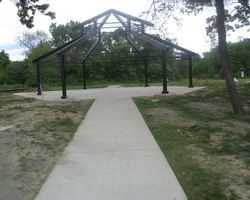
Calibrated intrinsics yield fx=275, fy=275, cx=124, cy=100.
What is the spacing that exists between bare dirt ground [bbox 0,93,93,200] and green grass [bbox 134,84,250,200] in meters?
2.13

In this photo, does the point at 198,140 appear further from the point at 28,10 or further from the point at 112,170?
the point at 28,10

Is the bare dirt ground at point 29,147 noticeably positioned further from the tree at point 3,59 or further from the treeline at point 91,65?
the tree at point 3,59

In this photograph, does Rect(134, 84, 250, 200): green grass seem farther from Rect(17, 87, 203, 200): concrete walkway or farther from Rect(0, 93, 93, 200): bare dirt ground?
Rect(0, 93, 93, 200): bare dirt ground

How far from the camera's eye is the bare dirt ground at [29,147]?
389 centimetres

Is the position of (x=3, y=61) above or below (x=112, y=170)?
above

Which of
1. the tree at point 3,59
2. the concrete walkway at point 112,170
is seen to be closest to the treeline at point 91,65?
the tree at point 3,59

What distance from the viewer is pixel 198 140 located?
6168 millimetres

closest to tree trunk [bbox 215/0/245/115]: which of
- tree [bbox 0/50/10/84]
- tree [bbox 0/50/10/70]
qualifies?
tree [bbox 0/50/10/84]

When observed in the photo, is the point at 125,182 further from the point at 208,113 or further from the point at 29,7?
the point at 29,7

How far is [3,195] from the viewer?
357 cm

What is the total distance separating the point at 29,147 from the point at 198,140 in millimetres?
3677

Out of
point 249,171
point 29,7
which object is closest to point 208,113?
point 249,171

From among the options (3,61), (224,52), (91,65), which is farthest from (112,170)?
(3,61)

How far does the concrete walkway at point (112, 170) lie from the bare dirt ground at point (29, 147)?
20 centimetres
